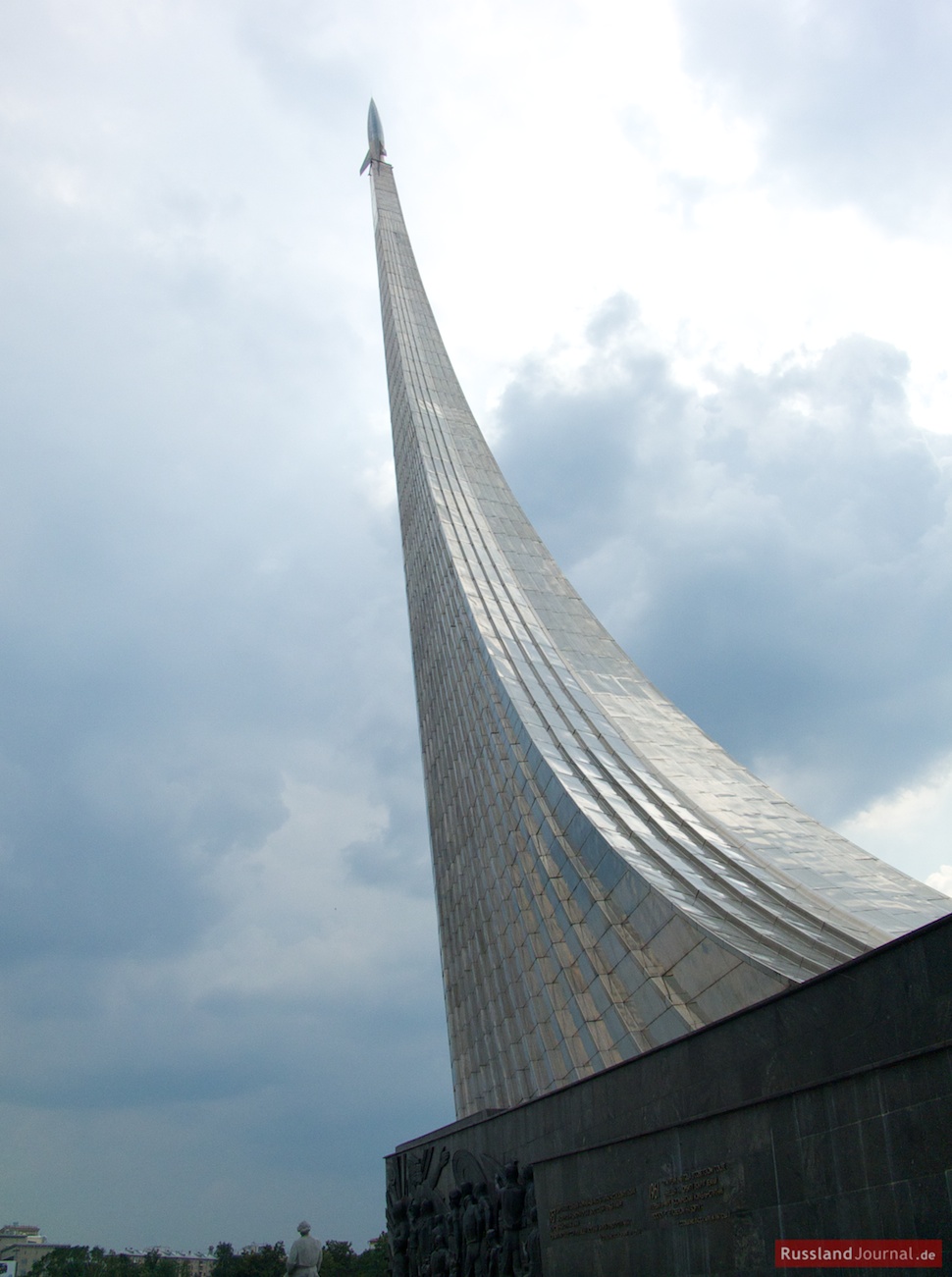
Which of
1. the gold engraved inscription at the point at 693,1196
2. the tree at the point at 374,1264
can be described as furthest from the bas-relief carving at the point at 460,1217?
the tree at the point at 374,1264

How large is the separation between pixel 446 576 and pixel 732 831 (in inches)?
318

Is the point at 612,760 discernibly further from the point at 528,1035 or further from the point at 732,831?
the point at 528,1035

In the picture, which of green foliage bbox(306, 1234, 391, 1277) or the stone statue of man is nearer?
the stone statue of man

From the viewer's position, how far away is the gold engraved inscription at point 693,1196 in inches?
220

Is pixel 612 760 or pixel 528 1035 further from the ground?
pixel 612 760

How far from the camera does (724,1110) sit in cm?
564

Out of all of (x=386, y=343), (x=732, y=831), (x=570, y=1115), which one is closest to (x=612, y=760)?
(x=732, y=831)

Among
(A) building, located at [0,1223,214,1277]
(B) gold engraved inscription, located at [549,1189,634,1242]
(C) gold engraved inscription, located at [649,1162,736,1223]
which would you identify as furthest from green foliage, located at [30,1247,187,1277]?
(C) gold engraved inscription, located at [649,1162,736,1223]

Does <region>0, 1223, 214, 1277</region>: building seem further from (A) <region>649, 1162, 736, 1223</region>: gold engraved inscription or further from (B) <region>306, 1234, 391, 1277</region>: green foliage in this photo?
(A) <region>649, 1162, 736, 1223</region>: gold engraved inscription

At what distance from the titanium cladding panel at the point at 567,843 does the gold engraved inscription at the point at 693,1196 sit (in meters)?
1.60

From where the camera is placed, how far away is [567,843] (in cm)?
1113

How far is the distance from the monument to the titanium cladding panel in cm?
3

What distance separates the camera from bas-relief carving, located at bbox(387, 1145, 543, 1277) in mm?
7766

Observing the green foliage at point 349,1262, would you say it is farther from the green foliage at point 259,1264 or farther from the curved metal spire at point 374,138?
the curved metal spire at point 374,138
